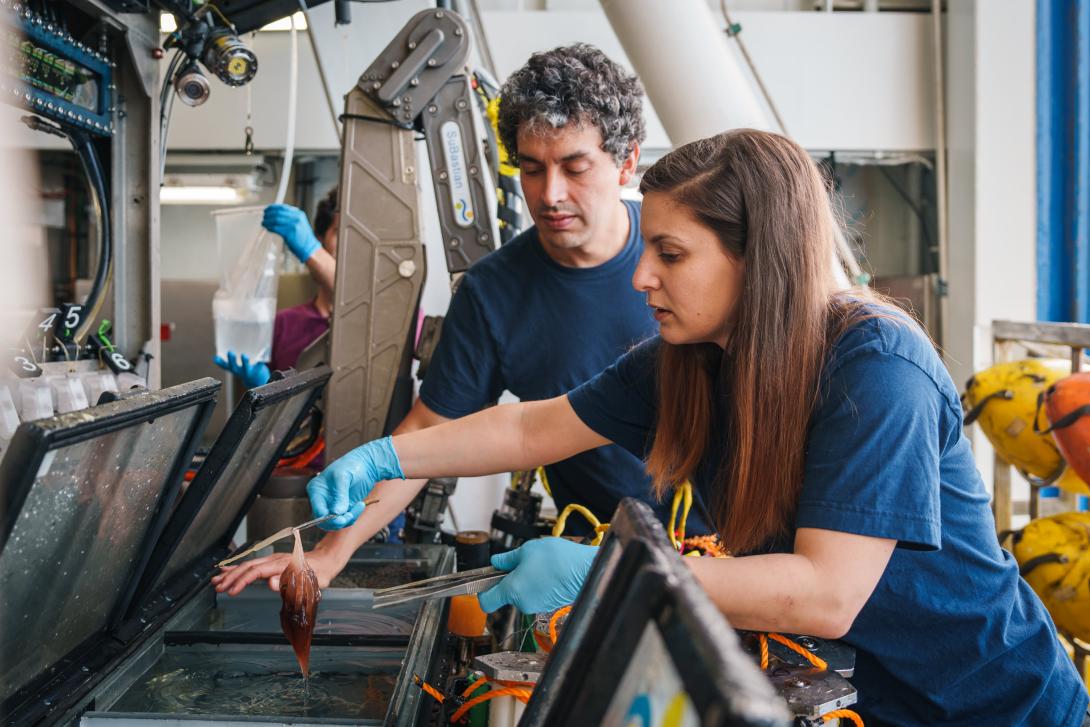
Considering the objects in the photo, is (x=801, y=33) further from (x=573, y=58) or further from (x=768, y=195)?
(x=768, y=195)

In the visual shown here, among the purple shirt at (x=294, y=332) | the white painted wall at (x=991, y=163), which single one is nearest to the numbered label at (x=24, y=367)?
the purple shirt at (x=294, y=332)

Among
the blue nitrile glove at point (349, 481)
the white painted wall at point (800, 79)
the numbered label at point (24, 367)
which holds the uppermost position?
the white painted wall at point (800, 79)

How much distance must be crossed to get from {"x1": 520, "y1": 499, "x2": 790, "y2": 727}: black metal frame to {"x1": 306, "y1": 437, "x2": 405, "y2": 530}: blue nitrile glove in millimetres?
732

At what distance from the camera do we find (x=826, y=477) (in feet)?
3.50

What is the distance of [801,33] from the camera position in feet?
16.3

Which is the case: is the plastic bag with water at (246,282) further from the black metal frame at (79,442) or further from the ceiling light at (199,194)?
the black metal frame at (79,442)

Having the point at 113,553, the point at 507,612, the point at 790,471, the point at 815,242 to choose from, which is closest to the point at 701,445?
the point at 790,471

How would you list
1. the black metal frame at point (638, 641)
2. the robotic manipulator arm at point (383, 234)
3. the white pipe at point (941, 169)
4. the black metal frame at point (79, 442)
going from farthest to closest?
the white pipe at point (941, 169) → the robotic manipulator arm at point (383, 234) → the black metal frame at point (79, 442) → the black metal frame at point (638, 641)

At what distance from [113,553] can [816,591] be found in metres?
0.96

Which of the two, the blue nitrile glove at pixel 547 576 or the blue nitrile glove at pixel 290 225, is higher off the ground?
the blue nitrile glove at pixel 290 225

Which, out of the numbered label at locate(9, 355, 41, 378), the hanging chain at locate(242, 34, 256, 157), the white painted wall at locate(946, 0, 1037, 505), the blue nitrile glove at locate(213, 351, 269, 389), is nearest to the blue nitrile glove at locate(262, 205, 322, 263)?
the hanging chain at locate(242, 34, 256, 157)

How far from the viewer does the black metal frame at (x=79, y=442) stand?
82 cm

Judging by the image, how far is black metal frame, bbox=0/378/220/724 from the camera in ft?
2.71

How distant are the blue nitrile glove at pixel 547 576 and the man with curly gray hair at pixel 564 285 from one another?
79 cm
